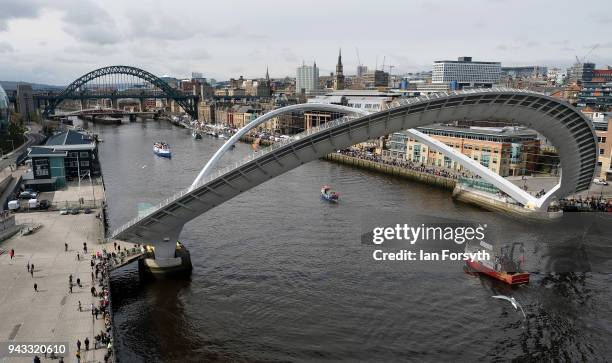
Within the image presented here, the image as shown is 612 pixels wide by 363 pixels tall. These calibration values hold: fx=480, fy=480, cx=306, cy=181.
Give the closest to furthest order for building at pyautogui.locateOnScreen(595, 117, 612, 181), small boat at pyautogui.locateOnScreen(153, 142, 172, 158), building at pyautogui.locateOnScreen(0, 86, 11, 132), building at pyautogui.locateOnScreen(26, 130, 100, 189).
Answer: building at pyautogui.locateOnScreen(26, 130, 100, 189)
building at pyautogui.locateOnScreen(595, 117, 612, 181)
building at pyautogui.locateOnScreen(0, 86, 11, 132)
small boat at pyautogui.locateOnScreen(153, 142, 172, 158)

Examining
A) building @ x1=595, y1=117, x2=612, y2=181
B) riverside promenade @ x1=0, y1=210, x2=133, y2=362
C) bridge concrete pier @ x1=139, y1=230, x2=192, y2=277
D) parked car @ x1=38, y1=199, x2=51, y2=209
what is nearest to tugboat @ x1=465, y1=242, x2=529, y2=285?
bridge concrete pier @ x1=139, y1=230, x2=192, y2=277

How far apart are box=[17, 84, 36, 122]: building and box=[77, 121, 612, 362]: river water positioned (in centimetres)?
11178

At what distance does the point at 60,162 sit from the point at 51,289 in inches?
→ 1139

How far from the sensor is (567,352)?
2047 centimetres

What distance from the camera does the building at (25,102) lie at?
129m

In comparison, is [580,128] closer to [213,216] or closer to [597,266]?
[597,266]

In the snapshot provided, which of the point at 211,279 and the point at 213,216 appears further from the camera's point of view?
the point at 213,216

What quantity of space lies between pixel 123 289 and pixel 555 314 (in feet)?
74.1

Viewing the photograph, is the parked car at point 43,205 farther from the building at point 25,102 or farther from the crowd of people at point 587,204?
the building at point 25,102

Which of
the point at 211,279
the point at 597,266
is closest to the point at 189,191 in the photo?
the point at 211,279

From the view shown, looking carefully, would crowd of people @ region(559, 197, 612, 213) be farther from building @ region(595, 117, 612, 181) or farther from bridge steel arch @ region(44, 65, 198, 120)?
bridge steel arch @ region(44, 65, 198, 120)

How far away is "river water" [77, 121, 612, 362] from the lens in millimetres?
20547

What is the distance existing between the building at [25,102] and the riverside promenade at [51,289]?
114 metres

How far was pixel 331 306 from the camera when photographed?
23875 mm
